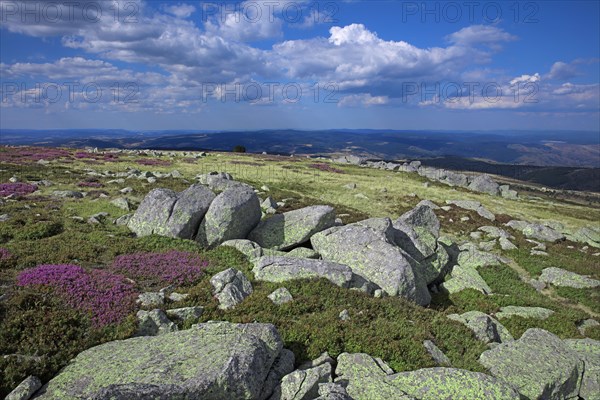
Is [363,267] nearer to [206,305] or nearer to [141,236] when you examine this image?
[206,305]

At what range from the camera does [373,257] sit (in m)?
19.6

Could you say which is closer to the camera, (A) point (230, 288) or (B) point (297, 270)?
(A) point (230, 288)

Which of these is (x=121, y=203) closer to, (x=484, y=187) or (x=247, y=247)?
(x=247, y=247)

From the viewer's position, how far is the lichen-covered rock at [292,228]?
22.6 metres

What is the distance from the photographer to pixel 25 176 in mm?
38250

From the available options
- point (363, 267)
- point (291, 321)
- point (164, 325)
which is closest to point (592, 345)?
point (363, 267)

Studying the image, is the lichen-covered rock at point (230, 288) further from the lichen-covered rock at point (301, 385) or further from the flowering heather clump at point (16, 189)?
the flowering heather clump at point (16, 189)

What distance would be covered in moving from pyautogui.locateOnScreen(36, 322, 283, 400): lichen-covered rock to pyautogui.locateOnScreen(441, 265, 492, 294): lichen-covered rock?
16.2 m

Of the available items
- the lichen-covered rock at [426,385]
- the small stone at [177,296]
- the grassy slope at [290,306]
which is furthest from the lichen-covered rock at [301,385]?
the small stone at [177,296]

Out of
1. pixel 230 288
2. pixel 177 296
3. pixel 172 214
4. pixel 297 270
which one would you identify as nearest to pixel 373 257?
pixel 297 270

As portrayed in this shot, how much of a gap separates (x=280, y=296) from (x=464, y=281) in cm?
1453

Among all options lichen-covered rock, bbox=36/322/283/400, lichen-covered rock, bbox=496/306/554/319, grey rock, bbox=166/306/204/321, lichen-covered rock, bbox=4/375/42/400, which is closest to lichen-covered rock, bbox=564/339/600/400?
lichen-covered rock, bbox=496/306/554/319

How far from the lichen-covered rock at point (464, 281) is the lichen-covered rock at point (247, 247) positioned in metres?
12.9

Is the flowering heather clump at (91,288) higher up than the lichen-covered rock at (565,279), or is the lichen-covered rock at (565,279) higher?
the flowering heather clump at (91,288)
